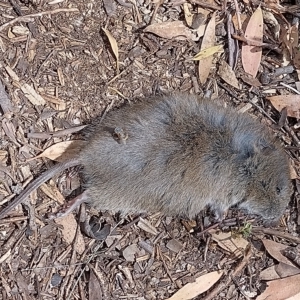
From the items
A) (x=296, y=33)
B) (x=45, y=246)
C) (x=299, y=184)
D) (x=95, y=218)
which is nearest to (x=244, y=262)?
(x=299, y=184)

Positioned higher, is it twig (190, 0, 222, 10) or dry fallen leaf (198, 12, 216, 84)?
twig (190, 0, 222, 10)

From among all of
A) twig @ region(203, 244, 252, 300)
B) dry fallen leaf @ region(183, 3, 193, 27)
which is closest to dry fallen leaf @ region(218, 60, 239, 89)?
dry fallen leaf @ region(183, 3, 193, 27)

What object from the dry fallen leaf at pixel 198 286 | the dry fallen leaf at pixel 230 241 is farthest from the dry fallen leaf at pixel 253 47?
the dry fallen leaf at pixel 198 286

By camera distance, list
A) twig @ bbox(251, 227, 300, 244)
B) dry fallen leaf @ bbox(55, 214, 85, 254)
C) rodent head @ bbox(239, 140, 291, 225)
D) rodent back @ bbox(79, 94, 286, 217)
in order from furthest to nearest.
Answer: twig @ bbox(251, 227, 300, 244)
dry fallen leaf @ bbox(55, 214, 85, 254)
rodent head @ bbox(239, 140, 291, 225)
rodent back @ bbox(79, 94, 286, 217)

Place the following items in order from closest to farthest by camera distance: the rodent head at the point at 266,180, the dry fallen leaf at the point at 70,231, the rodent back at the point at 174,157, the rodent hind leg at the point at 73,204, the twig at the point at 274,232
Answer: the rodent back at the point at 174,157 < the rodent head at the point at 266,180 < the rodent hind leg at the point at 73,204 < the dry fallen leaf at the point at 70,231 < the twig at the point at 274,232

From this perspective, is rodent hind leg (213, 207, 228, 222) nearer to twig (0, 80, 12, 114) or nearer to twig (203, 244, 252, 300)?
twig (203, 244, 252, 300)

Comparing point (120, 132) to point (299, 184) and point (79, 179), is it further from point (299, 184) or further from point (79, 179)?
point (299, 184)

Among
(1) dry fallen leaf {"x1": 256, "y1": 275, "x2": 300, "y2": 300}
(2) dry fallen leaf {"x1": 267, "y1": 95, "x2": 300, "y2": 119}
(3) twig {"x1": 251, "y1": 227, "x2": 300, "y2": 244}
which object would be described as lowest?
(1) dry fallen leaf {"x1": 256, "y1": 275, "x2": 300, "y2": 300}

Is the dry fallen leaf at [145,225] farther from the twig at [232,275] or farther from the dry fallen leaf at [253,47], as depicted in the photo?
the dry fallen leaf at [253,47]
